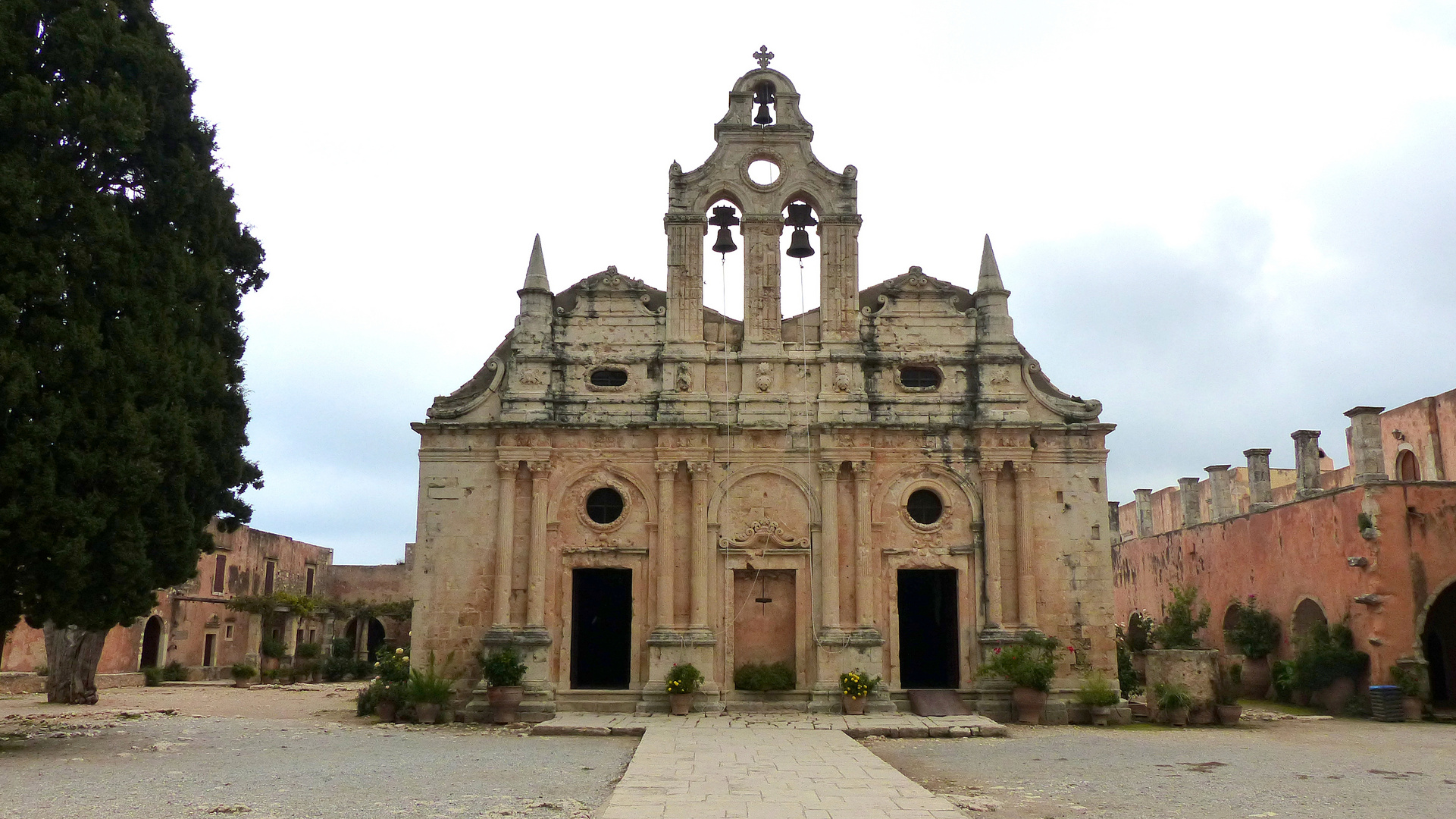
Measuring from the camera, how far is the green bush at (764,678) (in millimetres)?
19266

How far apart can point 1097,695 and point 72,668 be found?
21375 millimetres

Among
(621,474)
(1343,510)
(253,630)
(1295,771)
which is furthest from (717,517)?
(253,630)

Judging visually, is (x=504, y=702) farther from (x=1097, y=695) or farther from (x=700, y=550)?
(x=1097, y=695)

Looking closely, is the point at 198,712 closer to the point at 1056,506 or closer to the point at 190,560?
the point at 190,560

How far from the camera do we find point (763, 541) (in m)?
20.0

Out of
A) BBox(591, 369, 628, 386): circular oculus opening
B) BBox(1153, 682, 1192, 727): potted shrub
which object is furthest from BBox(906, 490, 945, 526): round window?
BBox(591, 369, 628, 386): circular oculus opening

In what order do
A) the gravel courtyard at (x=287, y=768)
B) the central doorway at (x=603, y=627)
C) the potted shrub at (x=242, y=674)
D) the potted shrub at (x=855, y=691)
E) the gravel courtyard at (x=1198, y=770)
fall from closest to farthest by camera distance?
the gravel courtyard at (x=287, y=768), the gravel courtyard at (x=1198, y=770), the potted shrub at (x=855, y=691), the central doorway at (x=603, y=627), the potted shrub at (x=242, y=674)

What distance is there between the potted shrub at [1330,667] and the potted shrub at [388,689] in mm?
17827

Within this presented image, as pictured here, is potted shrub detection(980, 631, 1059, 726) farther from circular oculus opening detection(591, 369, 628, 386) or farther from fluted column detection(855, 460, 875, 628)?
circular oculus opening detection(591, 369, 628, 386)

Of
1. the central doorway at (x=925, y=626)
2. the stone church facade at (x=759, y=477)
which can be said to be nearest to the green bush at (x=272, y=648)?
the stone church facade at (x=759, y=477)

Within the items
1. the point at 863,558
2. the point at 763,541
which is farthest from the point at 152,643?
the point at 863,558

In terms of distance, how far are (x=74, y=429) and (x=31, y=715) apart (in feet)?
28.9

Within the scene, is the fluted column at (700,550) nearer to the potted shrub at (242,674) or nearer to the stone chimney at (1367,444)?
the stone chimney at (1367,444)

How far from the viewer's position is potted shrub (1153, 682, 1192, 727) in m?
18.4
